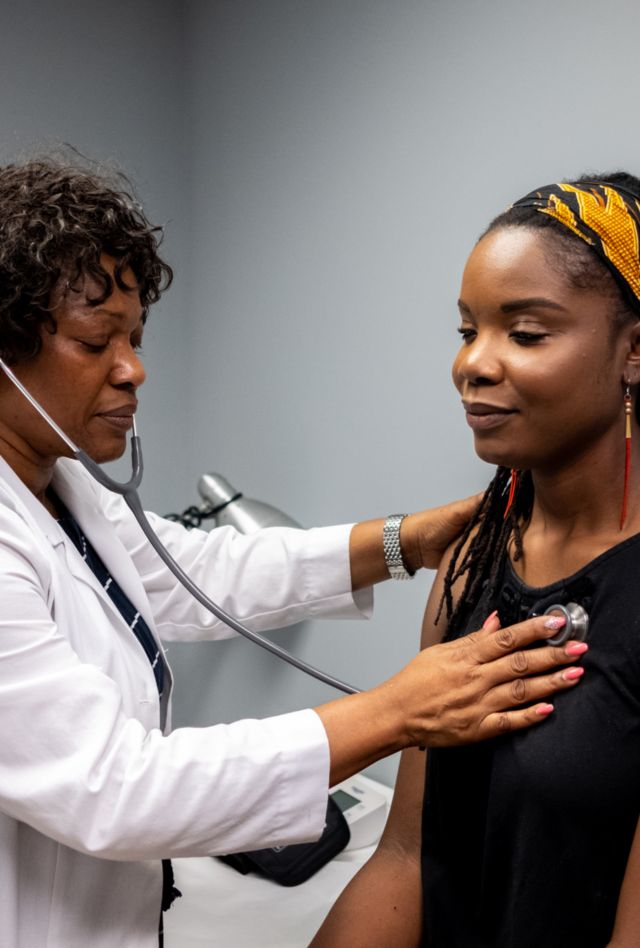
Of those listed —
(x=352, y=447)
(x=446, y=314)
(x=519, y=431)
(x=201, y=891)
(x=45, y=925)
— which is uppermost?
(x=446, y=314)

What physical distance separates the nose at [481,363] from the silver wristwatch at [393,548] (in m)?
0.46

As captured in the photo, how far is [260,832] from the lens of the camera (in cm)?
94

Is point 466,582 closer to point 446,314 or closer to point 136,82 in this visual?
point 446,314

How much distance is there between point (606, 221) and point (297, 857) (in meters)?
1.16

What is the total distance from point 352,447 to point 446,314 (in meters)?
0.35

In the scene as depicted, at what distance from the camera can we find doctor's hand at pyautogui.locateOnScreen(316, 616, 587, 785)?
2.92 ft

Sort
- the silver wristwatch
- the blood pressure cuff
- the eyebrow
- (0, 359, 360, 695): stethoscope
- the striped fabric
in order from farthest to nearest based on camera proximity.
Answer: the blood pressure cuff → the silver wristwatch → the striped fabric → (0, 359, 360, 695): stethoscope → the eyebrow

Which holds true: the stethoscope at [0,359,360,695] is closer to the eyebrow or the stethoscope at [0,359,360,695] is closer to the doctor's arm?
the doctor's arm

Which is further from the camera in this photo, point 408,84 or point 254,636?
point 408,84

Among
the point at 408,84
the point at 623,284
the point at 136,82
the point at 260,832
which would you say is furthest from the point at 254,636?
the point at 136,82

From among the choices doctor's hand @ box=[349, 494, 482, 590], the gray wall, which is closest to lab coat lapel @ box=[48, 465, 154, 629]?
doctor's hand @ box=[349, 494, 482, 590]

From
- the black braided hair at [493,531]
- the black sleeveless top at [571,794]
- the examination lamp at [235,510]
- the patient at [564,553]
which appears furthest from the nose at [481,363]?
the examination lamp at [235,510]

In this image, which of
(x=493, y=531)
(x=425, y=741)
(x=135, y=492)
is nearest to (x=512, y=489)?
Answer: (x=493, y=531)

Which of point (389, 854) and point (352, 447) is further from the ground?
point (352, 447)
